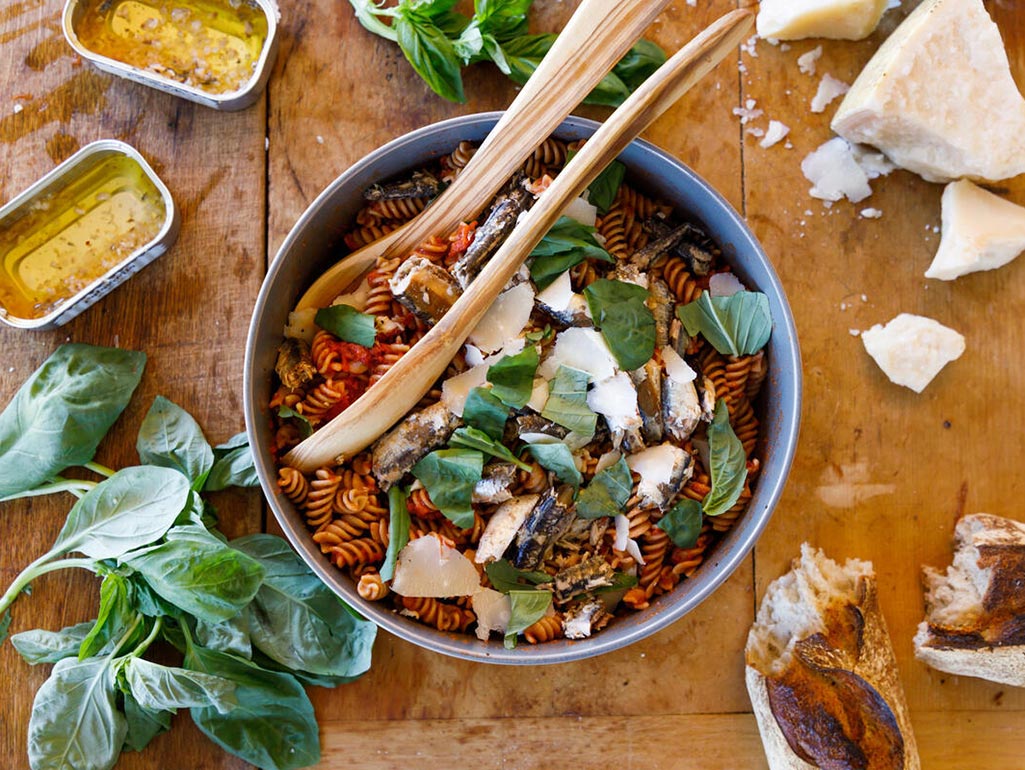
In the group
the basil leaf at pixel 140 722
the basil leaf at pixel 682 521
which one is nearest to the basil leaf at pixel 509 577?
the basil leaf at pixel 682 521

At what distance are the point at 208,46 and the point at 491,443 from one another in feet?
4.86

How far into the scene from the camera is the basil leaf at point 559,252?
2.47m

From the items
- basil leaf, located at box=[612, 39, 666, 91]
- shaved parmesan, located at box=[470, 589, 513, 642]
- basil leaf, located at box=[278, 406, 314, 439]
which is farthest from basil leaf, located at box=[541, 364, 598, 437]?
basil leaf, located at box=[612, 39, 666, 91]

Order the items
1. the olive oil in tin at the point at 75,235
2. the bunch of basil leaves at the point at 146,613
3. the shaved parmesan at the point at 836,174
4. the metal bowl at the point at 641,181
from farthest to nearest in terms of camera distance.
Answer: the shaved parmesan at the point at 836,174, the olive oil in tin at the point at 75,235, the bunch of basil leaves at the point at 146,613, the metal bowl at the point at 641,181

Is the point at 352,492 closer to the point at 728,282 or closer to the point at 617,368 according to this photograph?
the point at 617,368

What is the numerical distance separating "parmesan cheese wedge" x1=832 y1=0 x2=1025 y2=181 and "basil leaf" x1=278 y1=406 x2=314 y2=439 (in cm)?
177

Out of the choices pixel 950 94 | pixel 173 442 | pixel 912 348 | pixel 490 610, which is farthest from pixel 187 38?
pixel 912 348

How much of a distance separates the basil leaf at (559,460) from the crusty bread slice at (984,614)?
1186 millimetres

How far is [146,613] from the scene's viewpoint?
8.56 ft

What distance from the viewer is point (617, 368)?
7.91ft

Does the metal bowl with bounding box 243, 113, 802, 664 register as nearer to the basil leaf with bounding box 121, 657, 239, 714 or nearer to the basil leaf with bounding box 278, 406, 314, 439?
the basil leaf with bounding box 278, 406, 314, 439

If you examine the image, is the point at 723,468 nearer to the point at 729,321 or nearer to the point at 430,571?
the point at 729,321

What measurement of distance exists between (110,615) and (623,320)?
5.21ft

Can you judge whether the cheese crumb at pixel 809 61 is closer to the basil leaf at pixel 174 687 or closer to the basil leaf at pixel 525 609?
the basil leaf at pixel 525 609
